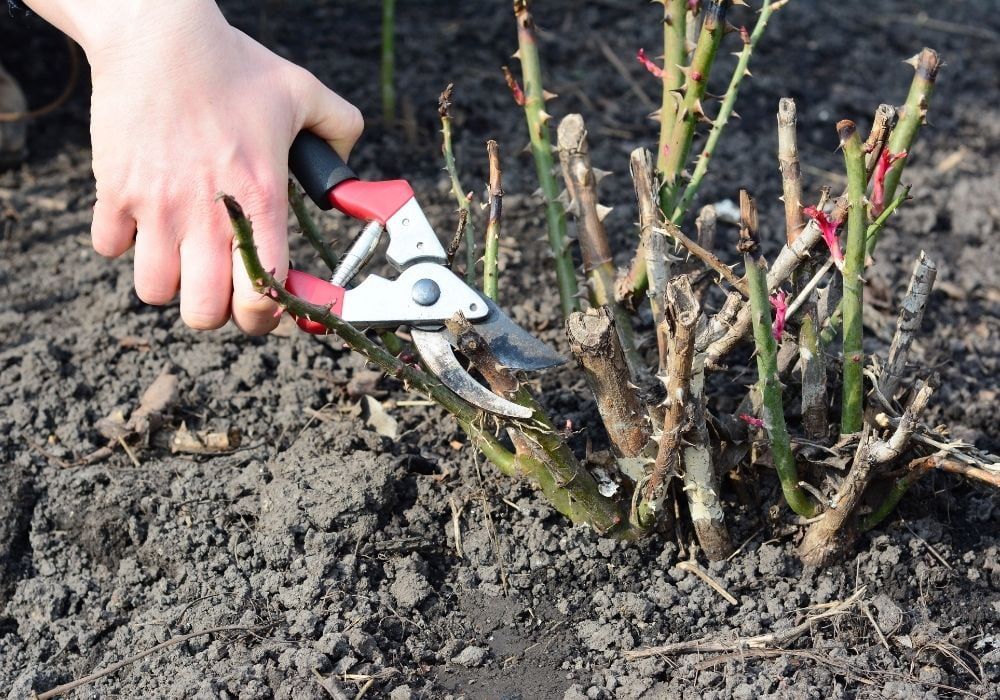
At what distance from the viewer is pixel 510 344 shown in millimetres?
1694

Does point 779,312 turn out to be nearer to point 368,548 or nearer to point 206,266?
point 368,548

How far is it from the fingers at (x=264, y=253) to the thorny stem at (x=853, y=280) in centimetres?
88

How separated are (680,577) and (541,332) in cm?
71

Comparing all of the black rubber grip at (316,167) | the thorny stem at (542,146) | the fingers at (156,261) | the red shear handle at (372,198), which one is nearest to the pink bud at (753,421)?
the thorny stem at (542,146)

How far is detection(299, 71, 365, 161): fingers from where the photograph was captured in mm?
1768

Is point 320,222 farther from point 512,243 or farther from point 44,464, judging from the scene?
point 44,464

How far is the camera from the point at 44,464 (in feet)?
6.74

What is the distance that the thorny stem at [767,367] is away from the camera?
1446mm

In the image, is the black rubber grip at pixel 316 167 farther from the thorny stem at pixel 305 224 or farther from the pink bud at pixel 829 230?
the pink bud at pixel 829 230

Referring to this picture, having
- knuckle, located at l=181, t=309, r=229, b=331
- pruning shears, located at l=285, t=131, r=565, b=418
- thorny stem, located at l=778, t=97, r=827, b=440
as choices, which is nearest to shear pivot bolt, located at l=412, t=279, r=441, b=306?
pruning shears, located at l=285, t=131, r=565, b=418

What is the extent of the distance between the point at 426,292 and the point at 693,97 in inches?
23.3

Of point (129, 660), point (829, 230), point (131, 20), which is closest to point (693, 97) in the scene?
point (829, 230)

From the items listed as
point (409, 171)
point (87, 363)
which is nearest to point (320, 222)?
point (409, 171)

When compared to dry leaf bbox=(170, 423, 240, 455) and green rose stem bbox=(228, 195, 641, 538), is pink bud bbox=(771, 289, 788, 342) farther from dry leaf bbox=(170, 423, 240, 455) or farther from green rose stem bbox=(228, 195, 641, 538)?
dry leaf bbox=(170, 423, 240, 455)
